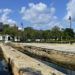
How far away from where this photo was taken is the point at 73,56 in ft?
130

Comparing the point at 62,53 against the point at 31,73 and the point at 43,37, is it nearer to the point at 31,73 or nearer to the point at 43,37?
the point at 31,73

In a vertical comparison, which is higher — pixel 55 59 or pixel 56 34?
pixel 56 34

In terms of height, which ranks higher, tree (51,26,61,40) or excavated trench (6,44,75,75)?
tree (51,26,61,40)

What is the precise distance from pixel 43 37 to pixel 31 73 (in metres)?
131

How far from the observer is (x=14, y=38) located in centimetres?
13375

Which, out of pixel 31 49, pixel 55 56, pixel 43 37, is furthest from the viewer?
pixel 43 37

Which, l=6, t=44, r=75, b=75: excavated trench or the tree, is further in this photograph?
the tree

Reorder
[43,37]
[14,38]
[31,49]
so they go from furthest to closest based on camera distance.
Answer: [43,37] → [14,38] → [31,49]

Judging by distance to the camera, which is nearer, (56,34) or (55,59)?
(55,59)

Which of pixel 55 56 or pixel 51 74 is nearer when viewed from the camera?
pixel 51 74

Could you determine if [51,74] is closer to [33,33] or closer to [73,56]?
[73,56]

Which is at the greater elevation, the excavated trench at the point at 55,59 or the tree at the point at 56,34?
the tree at the point at 56,34

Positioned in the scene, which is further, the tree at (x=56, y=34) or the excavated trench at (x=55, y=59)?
the tree at (x=56, y=34)

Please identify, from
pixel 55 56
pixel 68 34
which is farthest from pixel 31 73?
pixel 68 34
